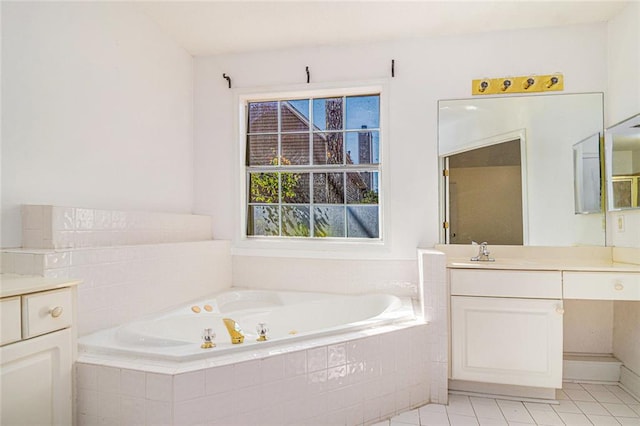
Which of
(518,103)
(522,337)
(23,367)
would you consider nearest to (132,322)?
(23,367)

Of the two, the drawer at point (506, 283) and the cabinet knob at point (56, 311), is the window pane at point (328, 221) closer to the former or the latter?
the drawer at point (506, 283)

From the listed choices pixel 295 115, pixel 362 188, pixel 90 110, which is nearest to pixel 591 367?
pixel 362 188

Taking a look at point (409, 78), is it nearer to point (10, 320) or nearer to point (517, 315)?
point (517, 315)

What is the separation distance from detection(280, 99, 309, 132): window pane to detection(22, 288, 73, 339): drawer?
2.04 metres

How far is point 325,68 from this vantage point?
9.45 feet

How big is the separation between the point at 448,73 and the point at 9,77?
8.50 feet

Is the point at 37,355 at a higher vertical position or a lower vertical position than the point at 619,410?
higher

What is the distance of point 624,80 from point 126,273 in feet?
10.6

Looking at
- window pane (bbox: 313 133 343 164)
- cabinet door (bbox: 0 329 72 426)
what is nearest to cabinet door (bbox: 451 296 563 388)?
window pane (bbox: 313 133 343 164)

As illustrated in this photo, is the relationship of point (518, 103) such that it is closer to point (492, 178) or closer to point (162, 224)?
point (492, 178)

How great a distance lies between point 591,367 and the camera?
244 centimetres

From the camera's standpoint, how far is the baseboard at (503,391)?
2.16 m

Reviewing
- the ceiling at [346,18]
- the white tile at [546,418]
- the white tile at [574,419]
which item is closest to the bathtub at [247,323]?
the white tile at [546,418]

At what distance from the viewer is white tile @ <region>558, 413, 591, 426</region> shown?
6.31ft
